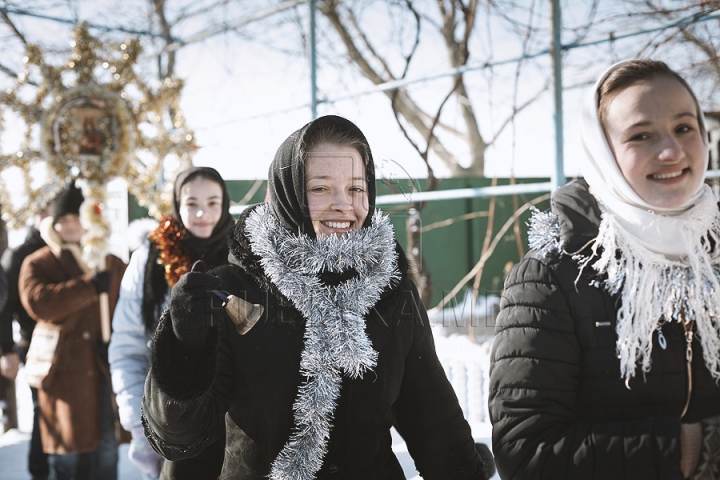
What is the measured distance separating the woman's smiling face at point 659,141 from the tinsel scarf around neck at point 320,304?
0.57 meters

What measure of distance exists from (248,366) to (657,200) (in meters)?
0.93

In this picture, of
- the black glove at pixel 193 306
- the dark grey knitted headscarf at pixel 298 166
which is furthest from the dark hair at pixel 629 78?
the black glove at pixel 193 306

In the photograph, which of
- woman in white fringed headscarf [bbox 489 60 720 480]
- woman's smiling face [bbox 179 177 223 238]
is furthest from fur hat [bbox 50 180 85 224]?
woman in white fringed headscarf [bbox 489 60 720 480]

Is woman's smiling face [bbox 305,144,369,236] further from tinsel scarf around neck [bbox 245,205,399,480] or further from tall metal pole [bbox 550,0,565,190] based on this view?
tall metal pole [bbox 550,0,565,190]

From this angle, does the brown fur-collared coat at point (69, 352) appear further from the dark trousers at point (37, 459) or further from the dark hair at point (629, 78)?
the dark hair at point (629, 78)

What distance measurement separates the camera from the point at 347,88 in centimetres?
457

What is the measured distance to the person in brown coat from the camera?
315 cm

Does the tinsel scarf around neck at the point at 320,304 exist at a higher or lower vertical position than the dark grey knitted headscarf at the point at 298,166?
lower

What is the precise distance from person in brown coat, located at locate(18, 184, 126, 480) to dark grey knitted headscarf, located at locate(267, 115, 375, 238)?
223cm

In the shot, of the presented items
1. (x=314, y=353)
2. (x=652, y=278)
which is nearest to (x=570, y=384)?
(x=652, y=278)

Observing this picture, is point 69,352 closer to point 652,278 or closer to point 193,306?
point 193,306

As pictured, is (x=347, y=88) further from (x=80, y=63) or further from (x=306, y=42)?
(x=80, y=63)

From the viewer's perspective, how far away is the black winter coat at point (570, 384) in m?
1.24

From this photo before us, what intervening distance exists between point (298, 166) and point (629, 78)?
74cm
